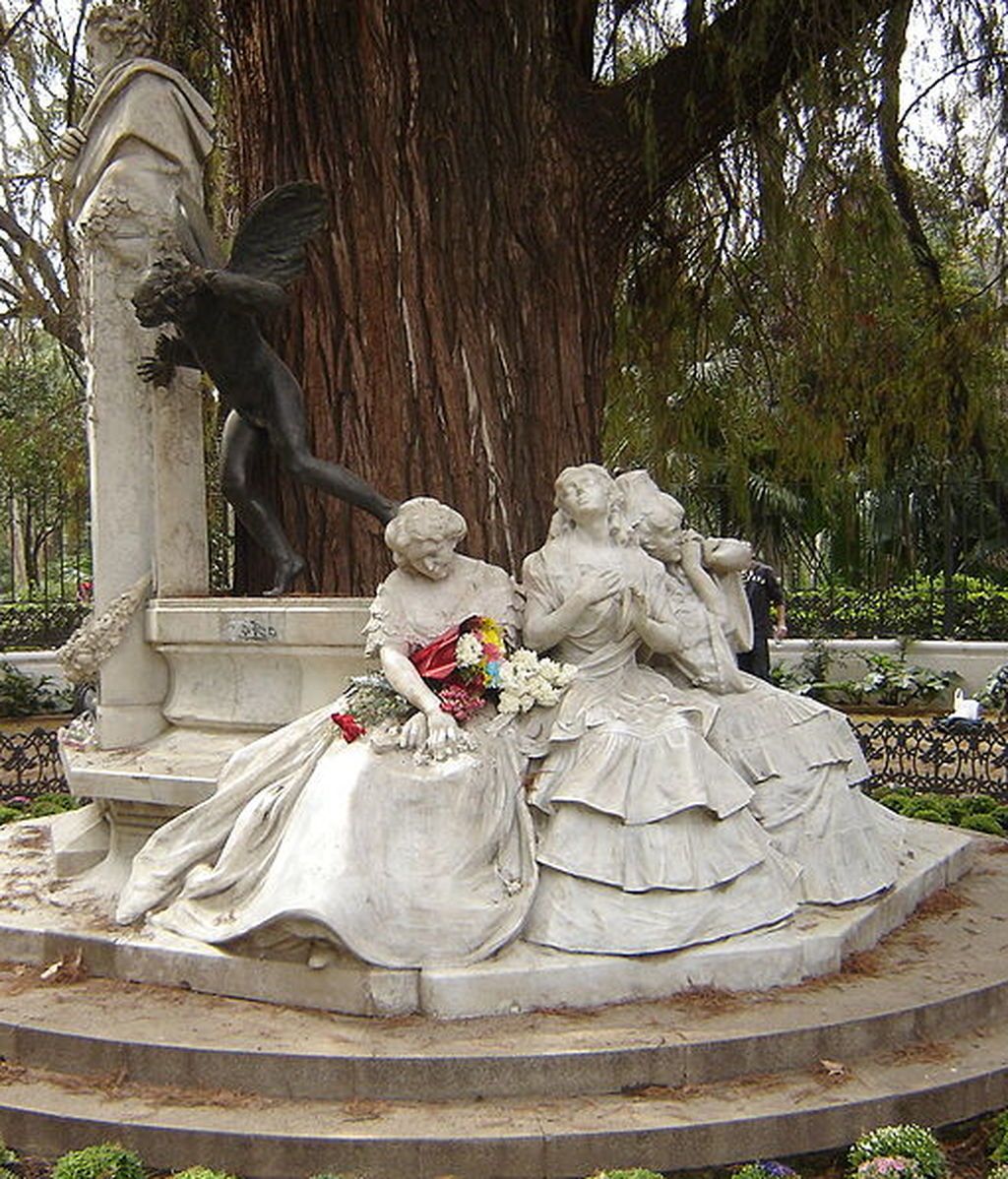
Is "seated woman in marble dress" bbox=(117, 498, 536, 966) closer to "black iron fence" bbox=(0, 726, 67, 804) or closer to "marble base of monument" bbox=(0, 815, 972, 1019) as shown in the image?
"marble base of monument" bbox=(0, 815, 972, 1019)

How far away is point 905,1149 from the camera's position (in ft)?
12.0

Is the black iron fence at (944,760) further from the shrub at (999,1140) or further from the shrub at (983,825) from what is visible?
the shrub at (999,1140)

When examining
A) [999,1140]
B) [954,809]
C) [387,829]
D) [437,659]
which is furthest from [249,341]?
[954,809]

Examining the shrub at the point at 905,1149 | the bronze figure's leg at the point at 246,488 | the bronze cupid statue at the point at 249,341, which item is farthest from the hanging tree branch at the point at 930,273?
the shrub at the point at 905,1149

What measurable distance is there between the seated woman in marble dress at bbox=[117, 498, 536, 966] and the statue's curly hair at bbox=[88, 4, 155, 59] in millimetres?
2883

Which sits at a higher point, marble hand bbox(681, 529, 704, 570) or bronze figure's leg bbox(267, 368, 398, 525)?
bronze figure's leg bbox(267, 368, 398, 525)

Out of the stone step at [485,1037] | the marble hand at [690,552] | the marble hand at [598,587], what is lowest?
the stone step at [485,1037]

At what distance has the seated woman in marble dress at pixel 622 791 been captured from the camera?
14.7 feet

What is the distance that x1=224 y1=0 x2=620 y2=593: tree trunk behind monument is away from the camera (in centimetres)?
649

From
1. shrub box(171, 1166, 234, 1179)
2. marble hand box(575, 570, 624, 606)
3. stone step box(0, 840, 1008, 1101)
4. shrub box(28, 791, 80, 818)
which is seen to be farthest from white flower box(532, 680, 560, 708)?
shrub box(28, 791, 80, 818)

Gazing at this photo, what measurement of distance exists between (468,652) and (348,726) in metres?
0.52

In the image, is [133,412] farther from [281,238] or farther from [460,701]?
[460,701]

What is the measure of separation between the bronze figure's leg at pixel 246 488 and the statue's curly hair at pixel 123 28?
176cm

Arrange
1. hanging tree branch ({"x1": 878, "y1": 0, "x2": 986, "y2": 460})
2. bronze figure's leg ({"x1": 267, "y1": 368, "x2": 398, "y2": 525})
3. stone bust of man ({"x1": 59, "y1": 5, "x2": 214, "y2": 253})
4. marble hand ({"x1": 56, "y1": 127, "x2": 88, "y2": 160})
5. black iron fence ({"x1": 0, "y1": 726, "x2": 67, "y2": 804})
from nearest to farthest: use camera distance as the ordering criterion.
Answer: bronze figure's leg ({"x1": 267, "y1": 368, "x2": 398, "y2": 525}) < stone bust of man ({"x1": 59, "y1": 5, "x2": 214, "y2": 253}) < marble hand ({"x1": 56, "y1": 127, "x2": 88, "y2": 160}) < hanging tree branch ({"x1": 878, "y1": 0, "x2": 986, "y2": 460}) < black iron fence ({"x1": 0, "y1": 726, "x2": 67, "y2": 804})
